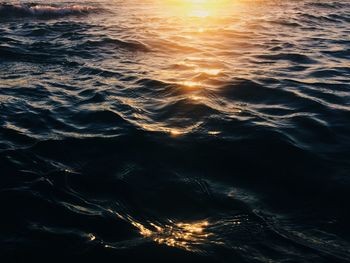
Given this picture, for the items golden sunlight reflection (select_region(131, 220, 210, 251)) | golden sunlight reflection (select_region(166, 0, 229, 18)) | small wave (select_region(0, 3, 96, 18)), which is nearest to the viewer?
golden sunlight reflection (select_region(131, 220, 210, 251))

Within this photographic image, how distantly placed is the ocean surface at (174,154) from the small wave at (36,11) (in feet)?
26.8

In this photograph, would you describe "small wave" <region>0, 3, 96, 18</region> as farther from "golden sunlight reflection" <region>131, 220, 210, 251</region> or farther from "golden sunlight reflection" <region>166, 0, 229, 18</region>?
"golden sunlight reflection" <region>131, 220, 210, 251</region>

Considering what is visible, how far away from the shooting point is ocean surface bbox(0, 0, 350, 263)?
3.37 meters

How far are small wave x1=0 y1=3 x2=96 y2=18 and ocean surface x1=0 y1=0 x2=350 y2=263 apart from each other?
816 cm

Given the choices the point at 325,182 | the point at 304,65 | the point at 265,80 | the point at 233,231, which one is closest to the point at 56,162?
the point at 233,231

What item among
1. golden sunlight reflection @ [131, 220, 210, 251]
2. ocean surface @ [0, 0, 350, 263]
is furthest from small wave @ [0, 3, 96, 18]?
golden sunlight reflection @ [131, 220, 210, 251]

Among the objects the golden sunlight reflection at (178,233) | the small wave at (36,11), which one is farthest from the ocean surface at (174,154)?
the small wave at (36,11)

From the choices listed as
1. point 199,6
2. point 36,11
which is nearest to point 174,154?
point 36,11

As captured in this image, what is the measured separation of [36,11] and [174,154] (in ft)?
55.8

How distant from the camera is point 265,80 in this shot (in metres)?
8.02

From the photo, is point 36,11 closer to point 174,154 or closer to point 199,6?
point 199,6

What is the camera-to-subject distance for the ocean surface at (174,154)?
3371 mm

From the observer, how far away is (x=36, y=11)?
61.4 ft

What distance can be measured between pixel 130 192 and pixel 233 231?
4.23ft
